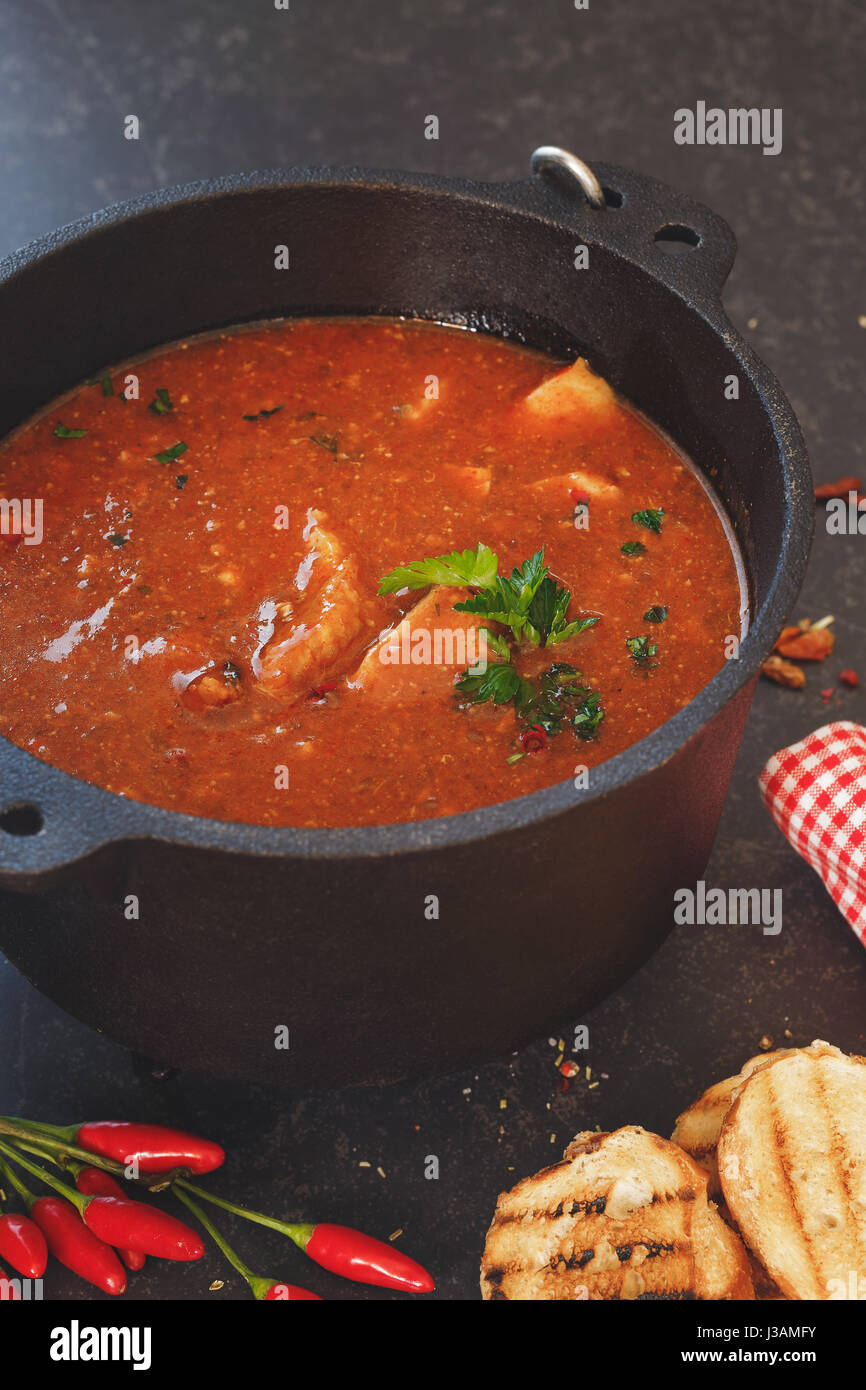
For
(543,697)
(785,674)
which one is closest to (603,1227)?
(543,697)

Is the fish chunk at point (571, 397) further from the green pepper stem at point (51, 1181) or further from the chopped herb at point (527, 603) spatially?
the green pepper stem at point (51, 1181)

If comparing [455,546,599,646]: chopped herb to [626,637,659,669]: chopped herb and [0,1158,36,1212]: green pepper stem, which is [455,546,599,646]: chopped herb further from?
[0,1158,36,1212]: green pepper stem

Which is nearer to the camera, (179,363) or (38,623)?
(38,623)

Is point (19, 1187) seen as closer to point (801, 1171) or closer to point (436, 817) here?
point (436, 817)

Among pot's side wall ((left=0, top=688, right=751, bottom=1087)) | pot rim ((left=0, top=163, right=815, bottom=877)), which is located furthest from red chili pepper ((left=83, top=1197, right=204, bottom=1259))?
pot rim ((left=0, top=163, right=815, bottom=877))

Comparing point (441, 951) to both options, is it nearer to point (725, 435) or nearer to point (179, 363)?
point (725, 435)

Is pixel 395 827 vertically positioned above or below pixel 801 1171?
above

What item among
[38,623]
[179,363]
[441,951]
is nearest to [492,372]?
[179,363]
